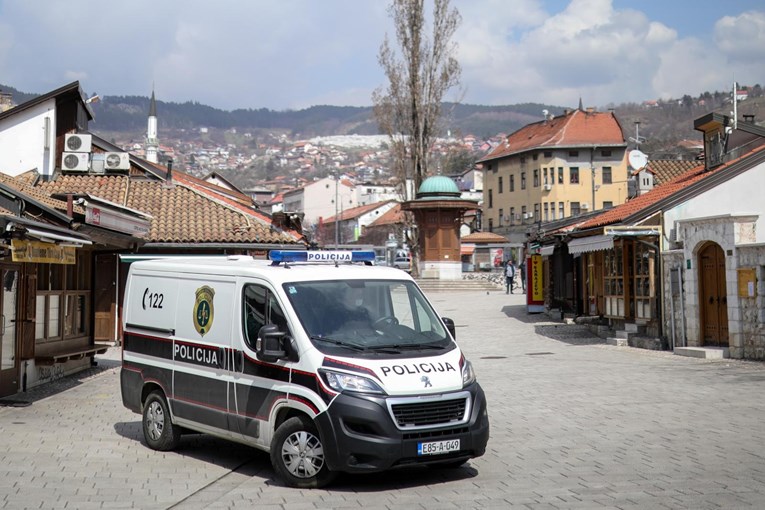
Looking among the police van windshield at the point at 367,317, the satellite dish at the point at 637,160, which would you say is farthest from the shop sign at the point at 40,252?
the satellite dish at the point at 637,160

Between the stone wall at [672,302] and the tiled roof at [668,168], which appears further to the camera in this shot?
the tiled roof at [668,168]

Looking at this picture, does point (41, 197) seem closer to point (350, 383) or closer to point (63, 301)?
point (63, 301)

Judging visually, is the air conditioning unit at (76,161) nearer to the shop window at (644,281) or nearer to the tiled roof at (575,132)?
the shop window at (644,281)

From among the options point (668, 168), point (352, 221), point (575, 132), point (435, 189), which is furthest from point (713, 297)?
point (352, 221)

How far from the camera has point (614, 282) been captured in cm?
2336

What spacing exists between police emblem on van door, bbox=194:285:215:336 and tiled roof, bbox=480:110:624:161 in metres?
73.1

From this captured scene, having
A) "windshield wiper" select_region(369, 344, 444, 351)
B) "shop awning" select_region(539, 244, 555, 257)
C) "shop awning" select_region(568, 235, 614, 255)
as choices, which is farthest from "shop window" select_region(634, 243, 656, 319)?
"windshield wiper" select_region(369, 344, 444, 351)

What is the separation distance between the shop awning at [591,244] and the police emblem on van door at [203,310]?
1357 cm

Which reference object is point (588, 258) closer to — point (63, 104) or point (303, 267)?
point (63, 104)

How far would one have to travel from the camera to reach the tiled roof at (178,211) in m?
24.3

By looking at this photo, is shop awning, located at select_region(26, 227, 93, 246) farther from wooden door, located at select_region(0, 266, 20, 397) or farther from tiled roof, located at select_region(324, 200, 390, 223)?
tiled roof, located at select_region(324, 200, 390, 223)

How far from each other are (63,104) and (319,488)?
18604mm

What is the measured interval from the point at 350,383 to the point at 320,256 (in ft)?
6.60

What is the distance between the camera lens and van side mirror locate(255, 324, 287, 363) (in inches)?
317
